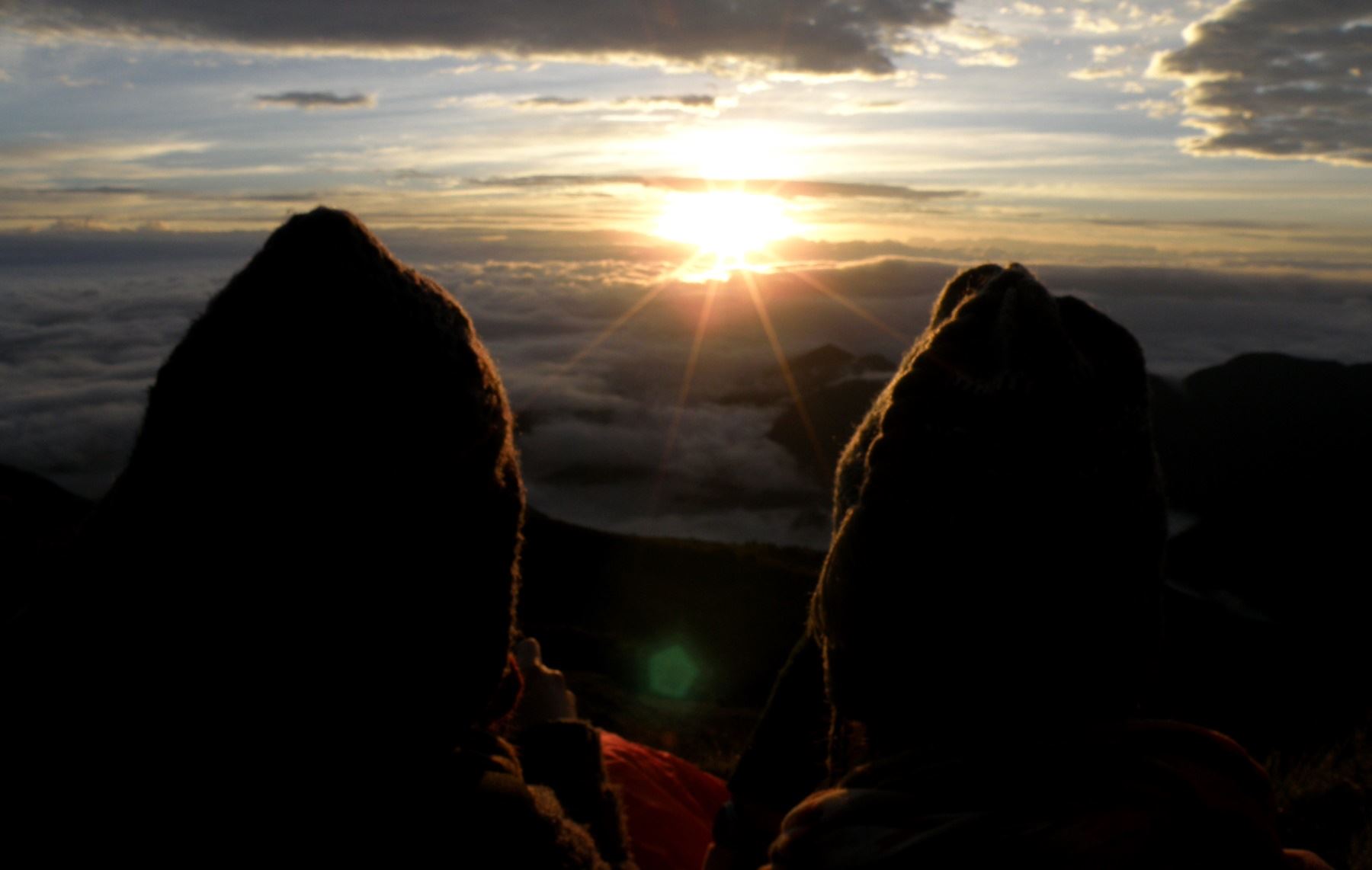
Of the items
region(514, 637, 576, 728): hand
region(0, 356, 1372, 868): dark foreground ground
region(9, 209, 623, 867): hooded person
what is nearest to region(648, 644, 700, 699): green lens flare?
region(0, 356, 1372, 868): dark foreground ground

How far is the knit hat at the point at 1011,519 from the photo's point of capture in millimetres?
1589

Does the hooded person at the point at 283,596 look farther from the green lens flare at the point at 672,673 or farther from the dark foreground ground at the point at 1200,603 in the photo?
the green lens flare at the point at 672,673

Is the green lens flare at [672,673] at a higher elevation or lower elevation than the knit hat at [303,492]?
lower

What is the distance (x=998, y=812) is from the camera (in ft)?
4.77

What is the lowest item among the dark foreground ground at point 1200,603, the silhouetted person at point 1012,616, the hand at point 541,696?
the dark foreground ground at point 1200,603

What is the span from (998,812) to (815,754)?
45.9 inches

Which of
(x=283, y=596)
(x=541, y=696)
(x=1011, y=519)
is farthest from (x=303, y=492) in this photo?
(x=541, y=696)

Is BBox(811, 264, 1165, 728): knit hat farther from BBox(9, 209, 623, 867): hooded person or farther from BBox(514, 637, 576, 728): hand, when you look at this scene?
BBox(514, 637, 576, 728): hand

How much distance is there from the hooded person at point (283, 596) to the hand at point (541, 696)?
149cm

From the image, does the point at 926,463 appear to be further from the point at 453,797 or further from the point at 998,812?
the point at 453,797

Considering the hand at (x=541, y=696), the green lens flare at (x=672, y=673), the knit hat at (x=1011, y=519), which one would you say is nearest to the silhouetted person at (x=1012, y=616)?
the knit hat at (x=1011, y=519)

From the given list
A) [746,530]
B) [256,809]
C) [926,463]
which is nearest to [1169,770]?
[926,463]

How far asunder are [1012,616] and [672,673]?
21589mm

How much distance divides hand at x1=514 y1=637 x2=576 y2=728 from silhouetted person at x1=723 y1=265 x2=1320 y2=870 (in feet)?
5.70
